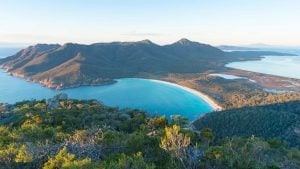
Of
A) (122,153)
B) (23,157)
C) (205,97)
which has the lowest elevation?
(205,97)

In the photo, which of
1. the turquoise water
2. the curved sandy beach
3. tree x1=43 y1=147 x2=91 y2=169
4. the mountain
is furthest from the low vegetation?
the curved sandy beach

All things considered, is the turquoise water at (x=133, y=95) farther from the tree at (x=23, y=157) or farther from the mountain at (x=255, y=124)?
Result: the tree at (x=23, y=157)

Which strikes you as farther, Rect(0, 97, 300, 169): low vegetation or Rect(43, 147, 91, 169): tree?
Rect(0, 97, 300, 169): low vegetation

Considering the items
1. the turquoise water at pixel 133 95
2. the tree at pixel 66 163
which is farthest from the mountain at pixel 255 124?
the tree at pixel 66 163

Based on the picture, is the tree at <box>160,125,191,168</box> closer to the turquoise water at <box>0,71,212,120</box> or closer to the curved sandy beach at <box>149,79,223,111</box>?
the turquoise water at <box>0,71,212,120</box>

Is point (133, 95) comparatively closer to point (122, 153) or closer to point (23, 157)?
point (122, 153)

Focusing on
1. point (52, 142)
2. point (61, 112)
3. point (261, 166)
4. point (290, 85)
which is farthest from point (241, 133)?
point (290, 85)

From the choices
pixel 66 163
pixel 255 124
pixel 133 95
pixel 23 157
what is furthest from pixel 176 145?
pixel 133 95
